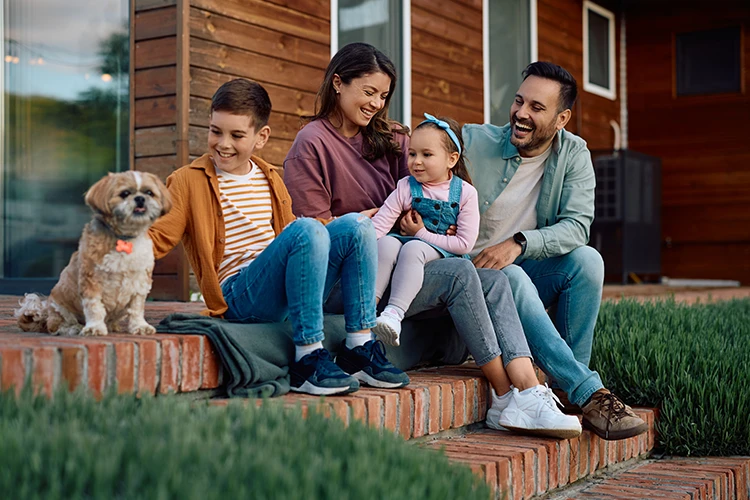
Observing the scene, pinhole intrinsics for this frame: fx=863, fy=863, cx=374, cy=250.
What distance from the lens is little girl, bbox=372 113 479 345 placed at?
2.97m

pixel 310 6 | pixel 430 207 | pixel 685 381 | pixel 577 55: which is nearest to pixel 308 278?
pixel 430 207

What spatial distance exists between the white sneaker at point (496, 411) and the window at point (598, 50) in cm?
754

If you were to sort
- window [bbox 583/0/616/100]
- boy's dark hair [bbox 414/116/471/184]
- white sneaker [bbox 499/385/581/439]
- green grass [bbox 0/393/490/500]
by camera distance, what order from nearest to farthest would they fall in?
green grass [bbox 0/393/490/500], white sneaker [bbox 499/385/581/439], boy's dark hair [bbox 414/116/471/184], window [bbox 583/0/616/100]

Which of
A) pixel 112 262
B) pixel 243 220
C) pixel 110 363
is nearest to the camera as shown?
pixel 110 363

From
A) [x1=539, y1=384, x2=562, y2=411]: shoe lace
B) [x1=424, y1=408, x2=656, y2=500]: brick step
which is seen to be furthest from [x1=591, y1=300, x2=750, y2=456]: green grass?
[x1=539, y1=384, x2=562, y2=411]: shoe lace

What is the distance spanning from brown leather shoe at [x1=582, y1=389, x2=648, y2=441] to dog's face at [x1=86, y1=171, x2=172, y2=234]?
1.60 meters

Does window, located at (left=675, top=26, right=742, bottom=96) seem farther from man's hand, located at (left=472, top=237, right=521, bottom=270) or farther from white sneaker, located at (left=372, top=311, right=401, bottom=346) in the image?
white sneaker, located at (left=372, top=311, right=401, bottom=346)

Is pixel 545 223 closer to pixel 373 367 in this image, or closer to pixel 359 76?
pixel 359 76

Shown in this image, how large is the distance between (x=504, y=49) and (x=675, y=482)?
6.01 meters

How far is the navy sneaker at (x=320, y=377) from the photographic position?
251cm

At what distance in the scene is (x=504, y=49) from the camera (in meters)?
8.33

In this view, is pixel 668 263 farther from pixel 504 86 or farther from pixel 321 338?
pixel 321 338

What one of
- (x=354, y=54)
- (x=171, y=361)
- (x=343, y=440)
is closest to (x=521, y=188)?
(x=354, y=54)

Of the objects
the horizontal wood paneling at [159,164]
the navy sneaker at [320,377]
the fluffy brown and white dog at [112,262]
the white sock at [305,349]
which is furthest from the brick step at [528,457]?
the horizontal wood paneling at [159,164]
